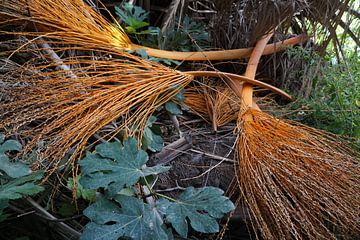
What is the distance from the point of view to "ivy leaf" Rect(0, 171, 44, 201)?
2.70 feet

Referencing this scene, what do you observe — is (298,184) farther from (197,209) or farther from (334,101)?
(334,101)

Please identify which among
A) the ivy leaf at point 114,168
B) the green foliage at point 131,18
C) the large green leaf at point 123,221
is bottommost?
the large green leaf at point 123,221

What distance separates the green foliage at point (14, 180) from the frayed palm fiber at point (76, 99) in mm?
54

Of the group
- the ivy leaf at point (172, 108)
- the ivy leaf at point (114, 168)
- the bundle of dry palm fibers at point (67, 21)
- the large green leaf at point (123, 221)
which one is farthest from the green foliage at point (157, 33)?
the large green leaf at point (123, 221)

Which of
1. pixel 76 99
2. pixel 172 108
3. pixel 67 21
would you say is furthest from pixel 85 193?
pixel 67 21

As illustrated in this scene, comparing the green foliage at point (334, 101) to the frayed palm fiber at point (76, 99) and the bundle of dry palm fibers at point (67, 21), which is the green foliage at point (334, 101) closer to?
the frayed palm fiber at point (76, 99)

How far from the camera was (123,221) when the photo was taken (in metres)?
0.83

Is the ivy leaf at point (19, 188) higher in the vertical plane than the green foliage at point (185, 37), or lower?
lower

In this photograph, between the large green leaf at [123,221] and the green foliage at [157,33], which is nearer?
the large green leaf at [123,221]

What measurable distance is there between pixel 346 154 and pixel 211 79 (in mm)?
586

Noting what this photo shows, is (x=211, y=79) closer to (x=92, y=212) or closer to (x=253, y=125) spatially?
(x=253, y=125)

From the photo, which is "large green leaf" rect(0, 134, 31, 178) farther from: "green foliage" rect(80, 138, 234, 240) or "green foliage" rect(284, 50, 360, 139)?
"green foliage" rect(284, 50, 360, 139)

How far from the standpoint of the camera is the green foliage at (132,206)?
2.70ft

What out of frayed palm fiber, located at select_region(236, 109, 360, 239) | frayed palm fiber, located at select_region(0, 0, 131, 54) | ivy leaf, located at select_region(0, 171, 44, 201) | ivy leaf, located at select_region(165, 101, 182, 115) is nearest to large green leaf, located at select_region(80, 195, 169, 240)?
ivy leaf, located at select_region(0, 171, 44, 201)
